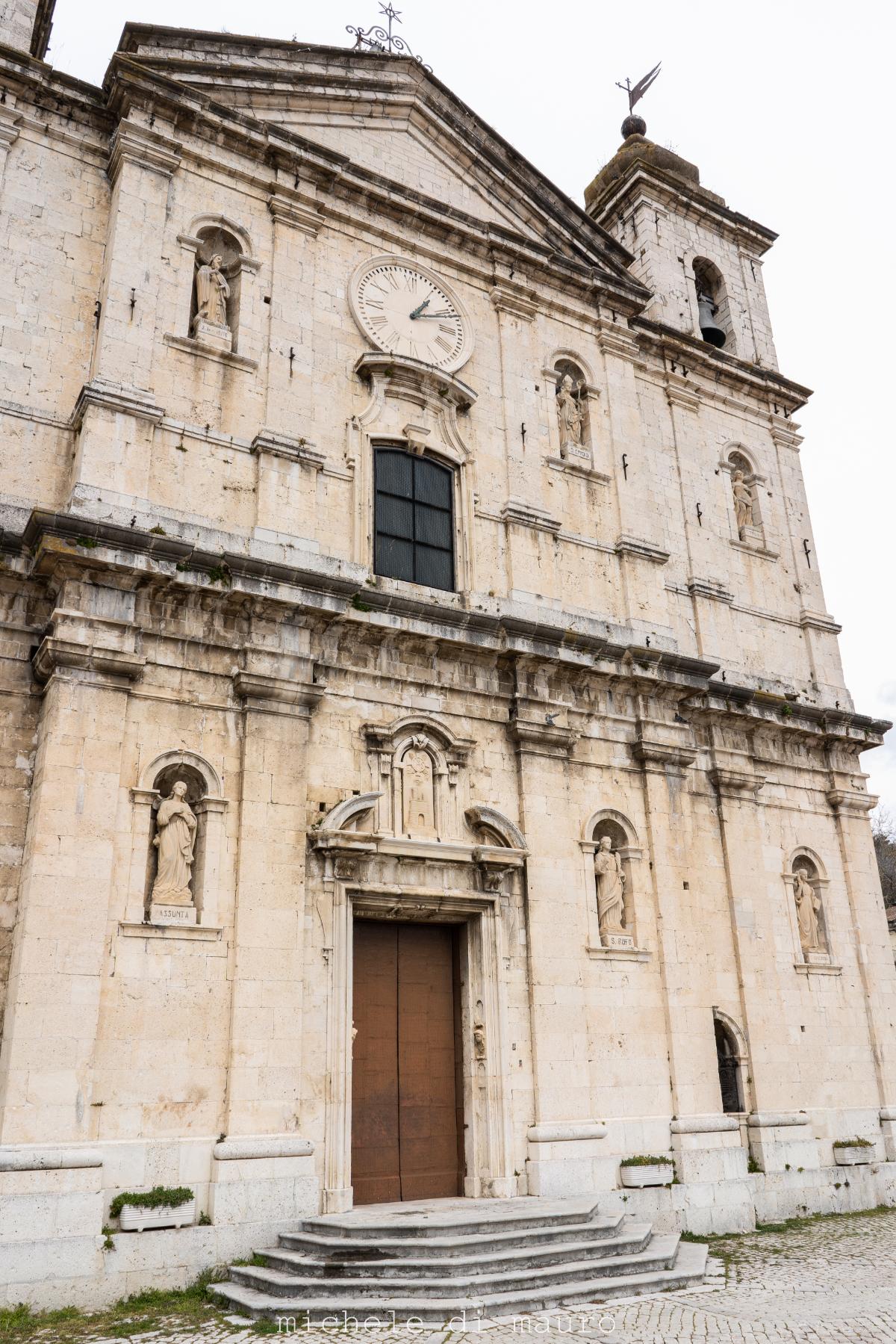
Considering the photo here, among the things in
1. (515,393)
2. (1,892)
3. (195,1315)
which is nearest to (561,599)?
(515,393)

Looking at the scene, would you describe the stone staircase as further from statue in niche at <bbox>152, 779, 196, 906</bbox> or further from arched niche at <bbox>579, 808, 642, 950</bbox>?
arched niche at <bbox>579, 808, 642, 950</bbox>

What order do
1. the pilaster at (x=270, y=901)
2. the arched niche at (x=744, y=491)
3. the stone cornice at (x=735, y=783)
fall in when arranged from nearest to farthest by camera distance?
1. the pilaster at (x=270, y=901)
2. the stone cornice at (x=735, y=783)
3. the arched niche at (x=744, y=491)

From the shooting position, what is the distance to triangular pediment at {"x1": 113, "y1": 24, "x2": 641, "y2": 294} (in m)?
13.9

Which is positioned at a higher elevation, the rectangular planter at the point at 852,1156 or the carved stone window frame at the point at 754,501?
the carved stone window frame at the point at 754,501

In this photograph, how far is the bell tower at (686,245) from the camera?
63.0 ft

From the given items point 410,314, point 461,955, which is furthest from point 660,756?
point 410,314

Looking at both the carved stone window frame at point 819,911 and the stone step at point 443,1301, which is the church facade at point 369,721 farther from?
the stone step at point 443,1301

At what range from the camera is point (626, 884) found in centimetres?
1382

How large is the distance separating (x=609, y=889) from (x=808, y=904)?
4075 millimetres

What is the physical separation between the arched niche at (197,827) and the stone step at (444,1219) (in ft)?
9.72

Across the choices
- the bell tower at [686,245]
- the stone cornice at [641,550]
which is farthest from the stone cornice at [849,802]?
the bell tower at [686,245]

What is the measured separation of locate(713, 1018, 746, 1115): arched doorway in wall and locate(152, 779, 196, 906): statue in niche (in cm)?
732

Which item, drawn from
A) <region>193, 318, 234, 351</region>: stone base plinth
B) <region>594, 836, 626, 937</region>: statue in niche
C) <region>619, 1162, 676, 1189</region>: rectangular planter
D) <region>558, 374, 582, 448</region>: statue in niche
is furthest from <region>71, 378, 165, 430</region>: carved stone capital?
<region>619, 1162, 676, 1189</region>: rectangular planter

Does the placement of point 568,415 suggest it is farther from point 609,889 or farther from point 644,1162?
point 644,1162
